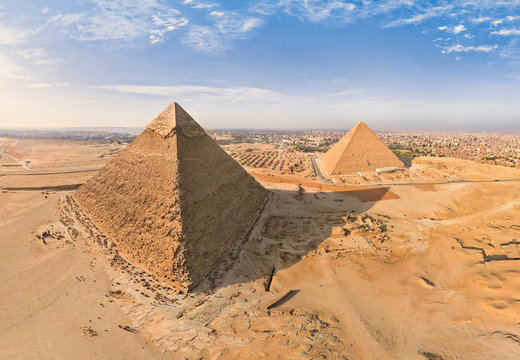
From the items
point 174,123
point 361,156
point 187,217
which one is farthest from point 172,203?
point 361,156

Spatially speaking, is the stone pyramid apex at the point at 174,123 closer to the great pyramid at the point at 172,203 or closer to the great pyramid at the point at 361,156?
the great pyramid at the point at 172,203

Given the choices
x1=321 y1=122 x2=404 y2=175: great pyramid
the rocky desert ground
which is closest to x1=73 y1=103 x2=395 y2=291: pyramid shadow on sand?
the rocky desert ground

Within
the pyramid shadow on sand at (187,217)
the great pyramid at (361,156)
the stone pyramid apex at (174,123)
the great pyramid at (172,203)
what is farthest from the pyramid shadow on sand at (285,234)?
the great pyramid at (361,156)

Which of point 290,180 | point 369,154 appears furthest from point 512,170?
point 290,180

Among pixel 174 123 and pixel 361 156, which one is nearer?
pixel 174 123

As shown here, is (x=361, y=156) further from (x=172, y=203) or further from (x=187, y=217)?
(x=172, y=203)
